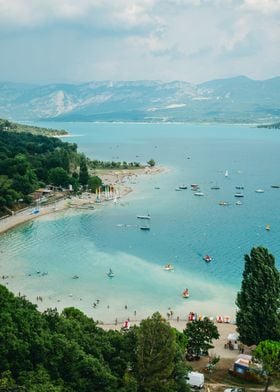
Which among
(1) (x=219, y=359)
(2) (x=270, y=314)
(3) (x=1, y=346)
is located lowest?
Answer: (1) (x=219, y=359)

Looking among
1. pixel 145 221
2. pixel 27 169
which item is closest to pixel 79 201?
pixel 27 169

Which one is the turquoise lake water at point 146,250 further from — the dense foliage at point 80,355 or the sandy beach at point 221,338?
the dense foliage at point 80,355

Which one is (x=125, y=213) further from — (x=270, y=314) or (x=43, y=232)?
(x=270, y=314)

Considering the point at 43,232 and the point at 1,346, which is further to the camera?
the point at 43,232

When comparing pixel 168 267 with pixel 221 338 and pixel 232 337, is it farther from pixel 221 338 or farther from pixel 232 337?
pixel 232 337

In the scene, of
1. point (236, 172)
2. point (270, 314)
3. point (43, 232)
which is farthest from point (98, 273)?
point (236, 172)

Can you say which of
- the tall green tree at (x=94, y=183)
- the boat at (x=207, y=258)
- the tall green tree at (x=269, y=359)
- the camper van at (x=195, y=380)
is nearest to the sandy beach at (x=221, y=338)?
the camper van at (x=195, y=380)
